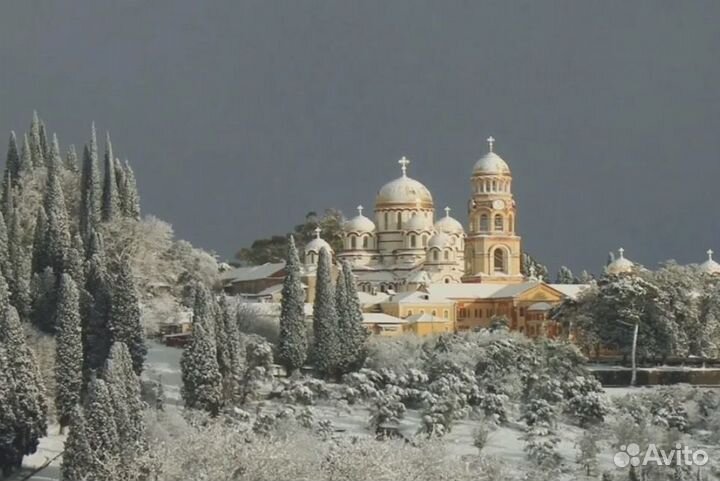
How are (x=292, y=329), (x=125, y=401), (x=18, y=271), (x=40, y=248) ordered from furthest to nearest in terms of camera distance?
(x=40, y=248) < (x=292, y=329) < (x=18, y=271) < (x=125, y=401)

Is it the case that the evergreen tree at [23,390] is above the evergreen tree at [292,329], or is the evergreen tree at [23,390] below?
below

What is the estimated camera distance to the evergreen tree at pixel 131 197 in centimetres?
6020

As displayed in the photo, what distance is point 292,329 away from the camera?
51.4m

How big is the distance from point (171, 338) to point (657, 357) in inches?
707

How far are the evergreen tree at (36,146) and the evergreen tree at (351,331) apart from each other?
A: 1636 cm

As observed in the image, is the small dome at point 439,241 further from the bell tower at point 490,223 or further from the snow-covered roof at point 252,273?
the snow-covered roof at point 252,273

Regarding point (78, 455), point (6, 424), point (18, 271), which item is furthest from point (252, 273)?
point (78, 455)

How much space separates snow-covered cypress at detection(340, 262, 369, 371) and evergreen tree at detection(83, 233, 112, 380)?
8.45m

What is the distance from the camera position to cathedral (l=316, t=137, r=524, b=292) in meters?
67.8

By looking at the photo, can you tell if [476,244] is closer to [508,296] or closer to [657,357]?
[508,296]

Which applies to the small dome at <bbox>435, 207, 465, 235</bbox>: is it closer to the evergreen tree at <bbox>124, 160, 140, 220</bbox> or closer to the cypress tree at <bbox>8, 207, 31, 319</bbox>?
the evergreen tree at <bbox>124, 160, 140, 220</bbox>

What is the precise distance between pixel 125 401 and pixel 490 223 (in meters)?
31.4

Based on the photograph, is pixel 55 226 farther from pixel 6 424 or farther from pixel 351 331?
pixel 6 424

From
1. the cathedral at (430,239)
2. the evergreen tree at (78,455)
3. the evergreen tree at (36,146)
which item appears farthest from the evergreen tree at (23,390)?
the cathedral at (430,239)
